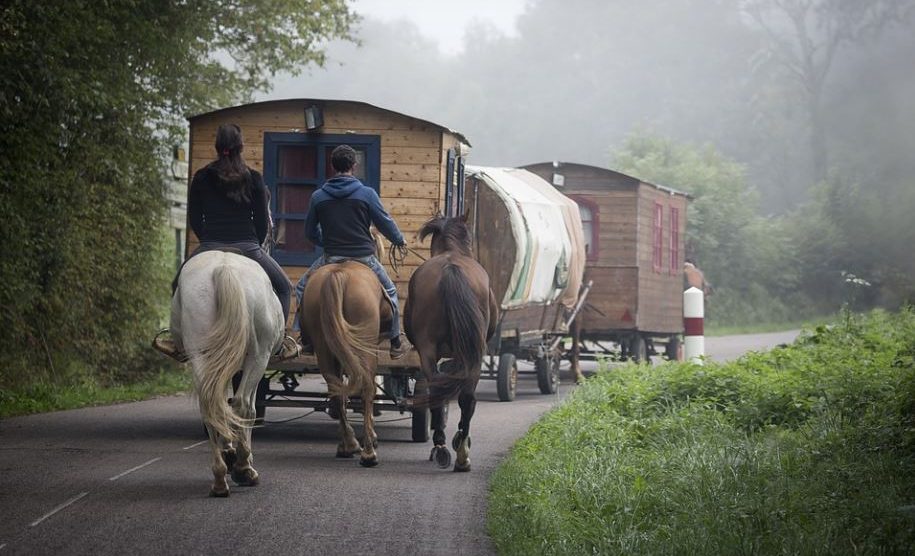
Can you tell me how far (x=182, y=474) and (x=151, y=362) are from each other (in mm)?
10398

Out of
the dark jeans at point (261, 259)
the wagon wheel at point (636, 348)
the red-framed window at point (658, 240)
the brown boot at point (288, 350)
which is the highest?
the red-framed window at point (658, 240)

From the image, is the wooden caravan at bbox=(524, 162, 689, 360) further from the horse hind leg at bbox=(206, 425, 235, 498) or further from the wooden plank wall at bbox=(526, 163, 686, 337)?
the horse hind leg at bbox=(206, 425, 235, 498)

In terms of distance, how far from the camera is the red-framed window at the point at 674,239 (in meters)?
25.9

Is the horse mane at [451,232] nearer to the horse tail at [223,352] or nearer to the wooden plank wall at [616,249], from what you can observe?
the horse tail at [223,352]

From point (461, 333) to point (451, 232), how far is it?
1065mm

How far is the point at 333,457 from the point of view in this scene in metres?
11.6

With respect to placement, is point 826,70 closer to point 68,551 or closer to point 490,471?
point 490,471

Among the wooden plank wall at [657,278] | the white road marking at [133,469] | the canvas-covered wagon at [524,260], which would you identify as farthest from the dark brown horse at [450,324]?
the wooden plank wall at [657,278]

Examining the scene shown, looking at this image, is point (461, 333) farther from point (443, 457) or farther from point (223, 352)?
point (223, 352)

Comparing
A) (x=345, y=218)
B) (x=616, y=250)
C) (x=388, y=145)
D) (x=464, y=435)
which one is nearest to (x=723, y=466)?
(x=464, y=435)

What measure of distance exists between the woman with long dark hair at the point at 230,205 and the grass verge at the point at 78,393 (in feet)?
18.3

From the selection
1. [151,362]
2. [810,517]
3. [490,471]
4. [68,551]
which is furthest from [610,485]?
[151,362]

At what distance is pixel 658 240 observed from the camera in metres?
24.7

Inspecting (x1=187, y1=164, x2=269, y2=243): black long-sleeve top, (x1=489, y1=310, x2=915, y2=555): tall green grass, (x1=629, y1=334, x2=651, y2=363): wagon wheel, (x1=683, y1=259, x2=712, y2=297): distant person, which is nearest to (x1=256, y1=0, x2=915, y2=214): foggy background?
(x1=683, y1=259, x2=712, y2=297): distant person
